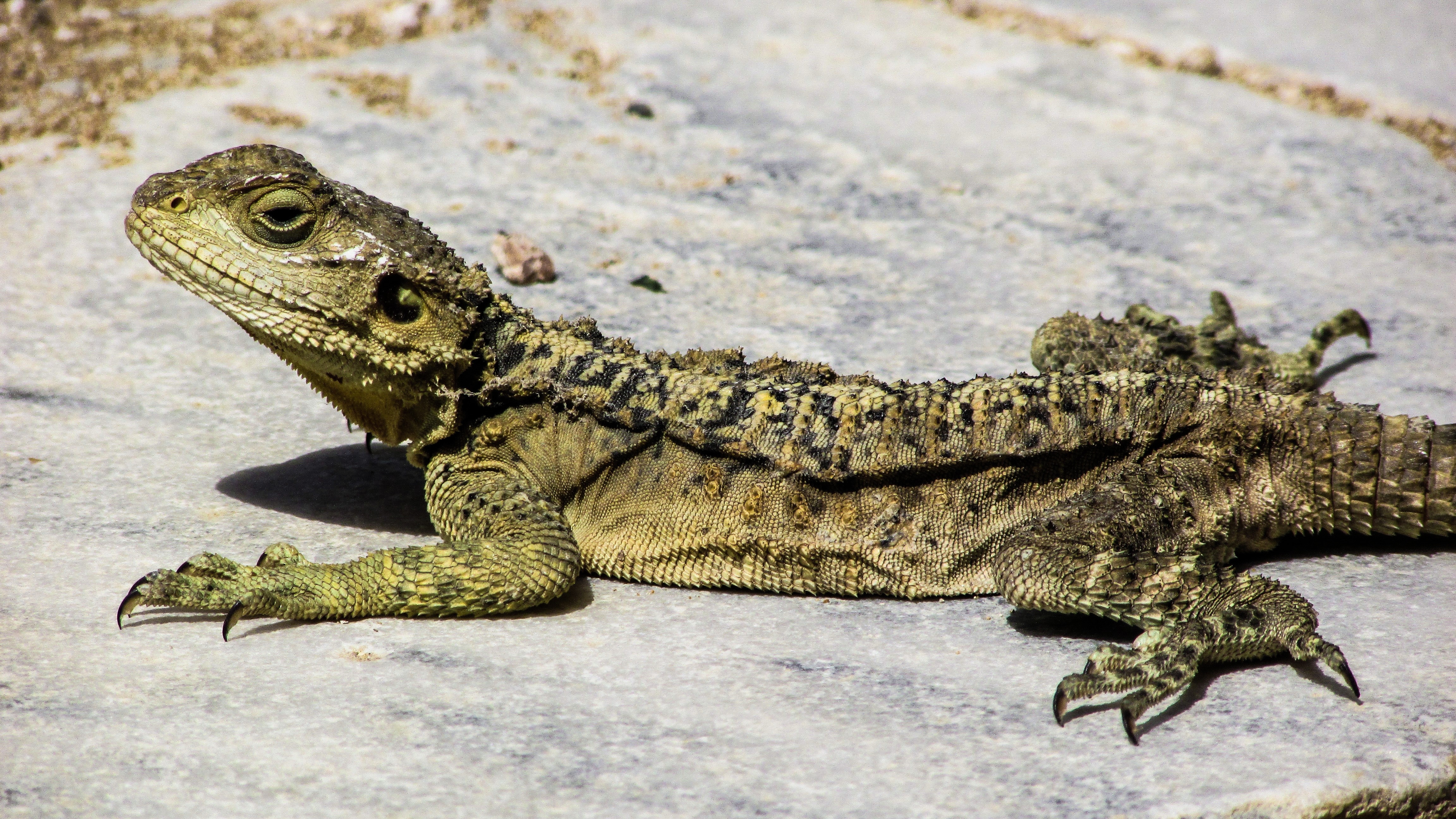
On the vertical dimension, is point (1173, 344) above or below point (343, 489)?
above

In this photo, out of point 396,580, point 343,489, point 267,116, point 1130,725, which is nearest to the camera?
point 1130,725

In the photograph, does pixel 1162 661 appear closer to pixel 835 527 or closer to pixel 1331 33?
pixel 835 527

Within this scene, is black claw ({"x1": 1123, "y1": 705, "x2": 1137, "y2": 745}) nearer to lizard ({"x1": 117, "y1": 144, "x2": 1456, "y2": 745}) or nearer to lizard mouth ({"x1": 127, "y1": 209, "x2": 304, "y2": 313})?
lizard ({"x1": 117, "y1": 144, "x2": 1456, "y2": 745})

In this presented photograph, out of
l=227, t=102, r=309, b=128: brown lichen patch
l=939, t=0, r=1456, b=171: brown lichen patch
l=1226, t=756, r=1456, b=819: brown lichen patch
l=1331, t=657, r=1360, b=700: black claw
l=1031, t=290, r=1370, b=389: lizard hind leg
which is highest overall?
l=939, t=0, r=1456, b=171: brown lichen patch

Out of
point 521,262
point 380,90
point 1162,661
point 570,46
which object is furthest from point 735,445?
point 570,46

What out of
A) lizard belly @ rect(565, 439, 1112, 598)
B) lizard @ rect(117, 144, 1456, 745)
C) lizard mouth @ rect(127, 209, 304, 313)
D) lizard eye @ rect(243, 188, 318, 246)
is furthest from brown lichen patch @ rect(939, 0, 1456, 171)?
lizard mouth @ rect(127, 209, 304, 313)

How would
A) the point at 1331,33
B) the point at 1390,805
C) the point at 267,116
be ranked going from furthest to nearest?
1. the point at 1331,33
2. the point at 267,116
3. the point at 1390,805

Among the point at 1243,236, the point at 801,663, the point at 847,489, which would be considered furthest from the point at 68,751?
the point at 1243,236
